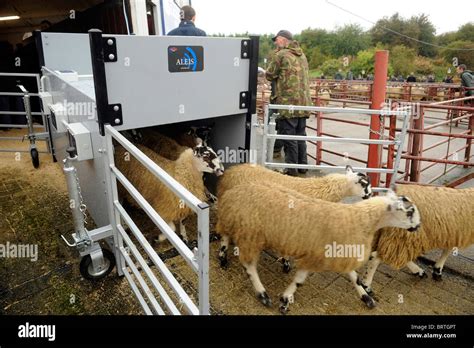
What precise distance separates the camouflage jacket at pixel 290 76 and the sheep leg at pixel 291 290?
9.79 ft

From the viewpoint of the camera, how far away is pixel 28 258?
3.57m

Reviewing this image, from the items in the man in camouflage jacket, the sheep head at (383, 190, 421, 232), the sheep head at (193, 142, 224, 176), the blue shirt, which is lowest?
the sheep head at (383, 190, 421, 232)

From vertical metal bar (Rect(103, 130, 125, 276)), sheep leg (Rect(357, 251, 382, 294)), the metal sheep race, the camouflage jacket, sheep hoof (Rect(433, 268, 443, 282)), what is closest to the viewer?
the metal sheep race

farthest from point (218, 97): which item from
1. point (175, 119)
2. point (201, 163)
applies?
point (201, 163)

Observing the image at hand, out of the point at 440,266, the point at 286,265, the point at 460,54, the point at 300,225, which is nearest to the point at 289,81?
the point at 286,265

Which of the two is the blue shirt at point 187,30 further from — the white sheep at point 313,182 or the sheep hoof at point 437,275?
the sheep hoof at point 437,275

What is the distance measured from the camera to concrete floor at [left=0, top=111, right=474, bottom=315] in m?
2.96

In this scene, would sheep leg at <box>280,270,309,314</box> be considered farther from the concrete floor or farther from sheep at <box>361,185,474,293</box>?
sheep at <box>361,185,474,293</box>

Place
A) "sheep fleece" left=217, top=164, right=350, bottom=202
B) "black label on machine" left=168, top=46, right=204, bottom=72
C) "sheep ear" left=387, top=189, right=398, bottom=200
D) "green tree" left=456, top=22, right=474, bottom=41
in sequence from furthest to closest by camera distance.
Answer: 1. "green tree" left=456, top=22, right=474, bottom=41
2. "sheep fleece" left=217, top=164, right=350, bottom=202
3. "sheep ear" left=387, top=189, right=398, bottom=200
4. "black label on machine" left=168, top=46, right=204, bottom=72

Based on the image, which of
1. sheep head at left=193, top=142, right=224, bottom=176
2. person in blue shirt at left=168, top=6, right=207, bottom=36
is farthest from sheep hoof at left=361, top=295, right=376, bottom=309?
person in blue shirt at left=168, top=6, right=207, bottom=36

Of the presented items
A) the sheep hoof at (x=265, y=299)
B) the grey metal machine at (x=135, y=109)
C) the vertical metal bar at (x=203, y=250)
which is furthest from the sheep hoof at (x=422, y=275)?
the vertical metal bar at (x=203, y=250)

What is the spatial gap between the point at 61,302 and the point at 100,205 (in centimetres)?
86

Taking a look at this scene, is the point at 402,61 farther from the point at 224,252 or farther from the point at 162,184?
the point at 224,252
